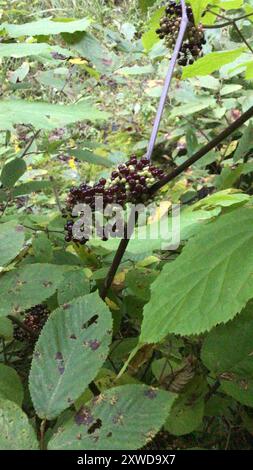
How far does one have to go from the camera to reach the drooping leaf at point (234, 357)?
65cm

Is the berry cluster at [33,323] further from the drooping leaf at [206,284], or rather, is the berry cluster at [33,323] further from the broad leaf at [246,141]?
the broad leaf at [246,141]

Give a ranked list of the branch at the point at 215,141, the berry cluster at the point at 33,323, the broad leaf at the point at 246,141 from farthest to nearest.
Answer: the broad leaf at the point at 246,141 < the berry cluster at the point at 33,323 < the branch at the point at 215,141

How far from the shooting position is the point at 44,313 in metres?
0.86

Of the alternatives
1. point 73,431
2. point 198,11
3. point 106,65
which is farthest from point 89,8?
point 73,431

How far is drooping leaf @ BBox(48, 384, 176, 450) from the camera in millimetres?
447

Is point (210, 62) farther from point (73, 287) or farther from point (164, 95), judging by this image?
point (73, 287)

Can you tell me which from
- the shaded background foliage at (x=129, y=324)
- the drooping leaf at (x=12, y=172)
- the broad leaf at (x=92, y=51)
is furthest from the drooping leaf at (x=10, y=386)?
the broad leaf at (x=92, y=51)

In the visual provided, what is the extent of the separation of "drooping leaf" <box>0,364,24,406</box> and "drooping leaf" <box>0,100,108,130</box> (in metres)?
0.31

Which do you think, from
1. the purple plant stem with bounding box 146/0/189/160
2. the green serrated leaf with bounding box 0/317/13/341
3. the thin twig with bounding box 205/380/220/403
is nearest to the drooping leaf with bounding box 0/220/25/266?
the green serrated leaf with bounding box 0/317/13/341

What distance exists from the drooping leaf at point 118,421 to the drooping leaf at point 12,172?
0.69 metres

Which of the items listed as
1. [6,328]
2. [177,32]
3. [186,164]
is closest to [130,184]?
[186,164]

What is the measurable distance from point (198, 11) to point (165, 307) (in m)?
0.43

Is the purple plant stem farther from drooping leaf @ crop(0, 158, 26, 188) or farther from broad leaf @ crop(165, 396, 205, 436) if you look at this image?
drooping leaf @ crop(0, 158, 26, 188)

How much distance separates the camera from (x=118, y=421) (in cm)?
46
